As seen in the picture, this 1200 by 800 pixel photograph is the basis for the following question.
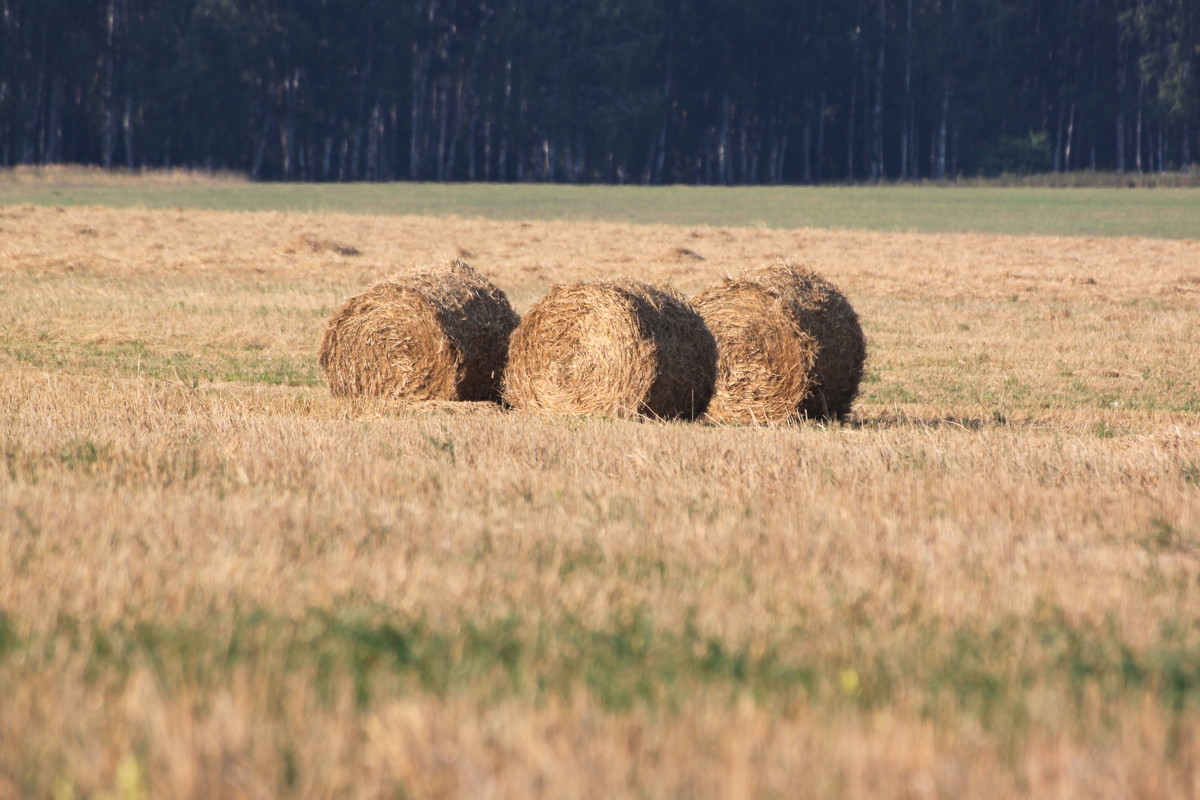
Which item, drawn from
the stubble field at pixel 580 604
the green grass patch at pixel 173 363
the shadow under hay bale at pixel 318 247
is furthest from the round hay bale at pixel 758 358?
the shadow under hay bale at pixel 318 247

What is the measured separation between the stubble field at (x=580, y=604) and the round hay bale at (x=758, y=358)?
2.19ft

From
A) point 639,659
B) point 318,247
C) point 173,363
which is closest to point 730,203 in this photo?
point 318,247

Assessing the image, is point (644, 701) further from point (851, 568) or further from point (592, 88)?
point (592, 88)

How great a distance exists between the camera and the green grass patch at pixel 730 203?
47531 mm

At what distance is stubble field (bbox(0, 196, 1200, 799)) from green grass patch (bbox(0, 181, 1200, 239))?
36343 millimetres

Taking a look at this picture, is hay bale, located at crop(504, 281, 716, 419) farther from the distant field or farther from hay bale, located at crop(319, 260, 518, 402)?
the distant field

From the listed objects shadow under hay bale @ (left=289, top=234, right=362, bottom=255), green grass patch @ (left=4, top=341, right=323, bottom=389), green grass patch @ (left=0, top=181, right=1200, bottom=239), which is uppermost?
green grass patch @ (left=0, top=181, right=1200, bottom=239)

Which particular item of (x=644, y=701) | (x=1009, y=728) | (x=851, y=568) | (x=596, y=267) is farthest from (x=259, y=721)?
(x=596, y=267)

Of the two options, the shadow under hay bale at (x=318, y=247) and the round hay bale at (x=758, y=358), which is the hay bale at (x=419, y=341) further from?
the shadow under hay bale at (x=318, y=247)

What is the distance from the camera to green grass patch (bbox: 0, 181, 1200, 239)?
4753cm

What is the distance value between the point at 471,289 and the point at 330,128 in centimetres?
6897

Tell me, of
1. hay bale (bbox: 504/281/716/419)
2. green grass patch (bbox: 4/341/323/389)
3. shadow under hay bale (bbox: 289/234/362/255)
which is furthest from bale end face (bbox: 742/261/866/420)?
shadow under hay bale (bbox: 289/234/362/255)

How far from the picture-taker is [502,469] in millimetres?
7906

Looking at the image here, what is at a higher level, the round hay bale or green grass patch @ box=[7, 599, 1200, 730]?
the round hay bale
